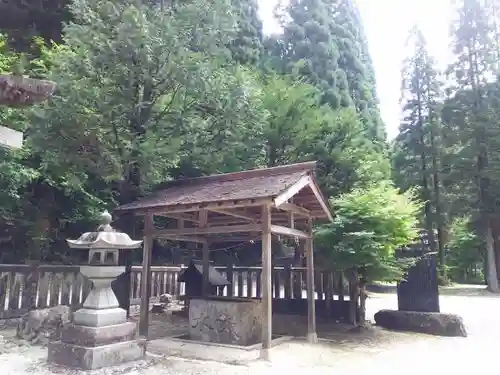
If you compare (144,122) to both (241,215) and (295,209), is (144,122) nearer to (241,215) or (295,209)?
(241,215)

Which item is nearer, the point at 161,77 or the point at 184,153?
the point at 161,77

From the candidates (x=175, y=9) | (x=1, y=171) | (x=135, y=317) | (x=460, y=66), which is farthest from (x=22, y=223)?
(x=460, y=66)

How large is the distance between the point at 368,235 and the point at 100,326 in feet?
18.0

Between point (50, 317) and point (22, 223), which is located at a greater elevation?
point (22, 223)

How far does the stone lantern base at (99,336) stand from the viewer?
18.2 ft

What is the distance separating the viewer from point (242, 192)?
6.70 meters

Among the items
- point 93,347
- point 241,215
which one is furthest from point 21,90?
point 241,215

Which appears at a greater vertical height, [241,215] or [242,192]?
[242,192]

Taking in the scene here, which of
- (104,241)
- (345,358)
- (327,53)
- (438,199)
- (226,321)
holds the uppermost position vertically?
(327,53)

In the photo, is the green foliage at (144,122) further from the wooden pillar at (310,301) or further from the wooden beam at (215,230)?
the wooden pillar at (310,301)

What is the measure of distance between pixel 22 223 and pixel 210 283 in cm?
614

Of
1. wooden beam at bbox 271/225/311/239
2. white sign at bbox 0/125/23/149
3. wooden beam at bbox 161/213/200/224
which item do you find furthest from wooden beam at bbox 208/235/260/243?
white sign at bbox 0/125/23/149

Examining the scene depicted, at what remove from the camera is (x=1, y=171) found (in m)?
8.95

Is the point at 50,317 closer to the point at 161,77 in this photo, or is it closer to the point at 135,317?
the point at 135,317
